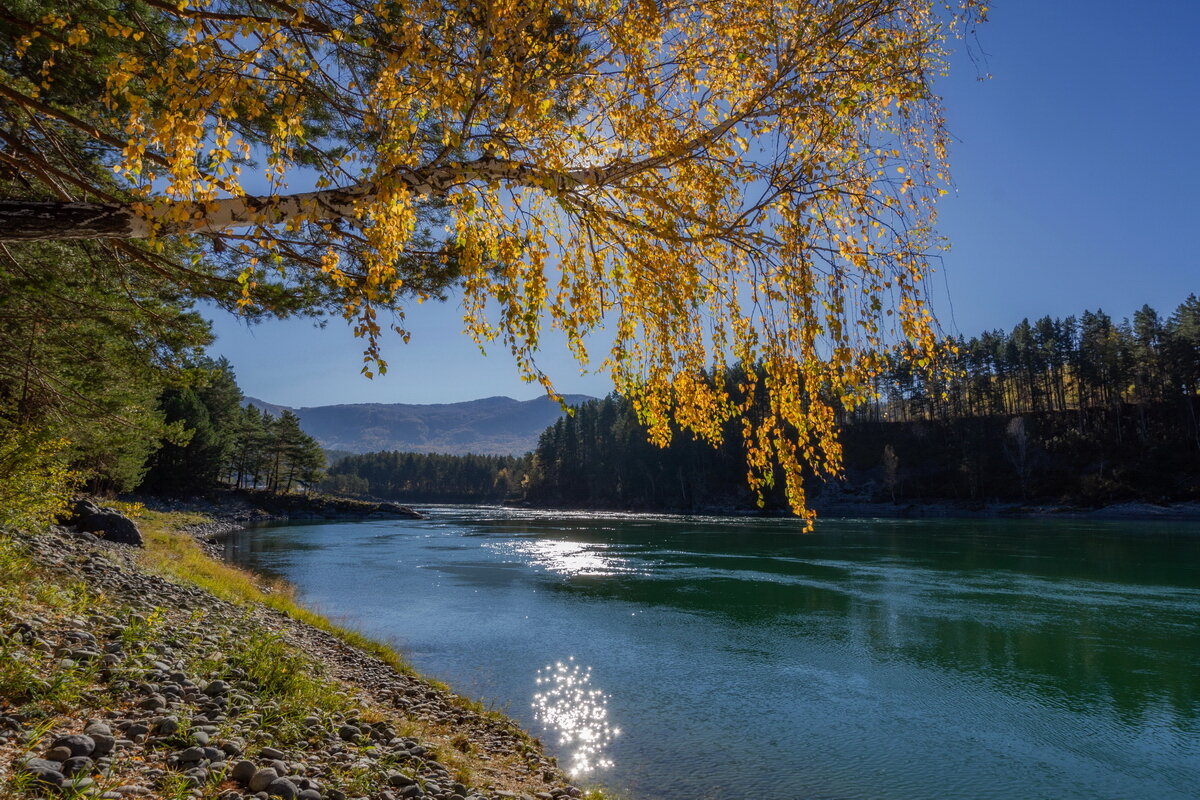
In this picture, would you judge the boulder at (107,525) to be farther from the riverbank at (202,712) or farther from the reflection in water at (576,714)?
the reflection in water at (576,714)

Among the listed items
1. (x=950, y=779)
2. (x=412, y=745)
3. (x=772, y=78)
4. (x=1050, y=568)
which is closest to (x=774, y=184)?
(x=772, y=78)

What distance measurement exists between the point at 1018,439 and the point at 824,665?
3363 inches

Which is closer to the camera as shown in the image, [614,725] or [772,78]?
[772,78]

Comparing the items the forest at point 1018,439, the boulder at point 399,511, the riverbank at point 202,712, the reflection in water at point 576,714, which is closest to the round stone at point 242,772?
the riverbank at point 202,712

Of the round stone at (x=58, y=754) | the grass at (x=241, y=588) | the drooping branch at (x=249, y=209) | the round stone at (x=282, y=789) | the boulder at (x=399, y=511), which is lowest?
the boulder at (x=399, y=511)

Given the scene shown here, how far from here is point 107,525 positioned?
2116 cm

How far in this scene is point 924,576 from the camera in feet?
82.8

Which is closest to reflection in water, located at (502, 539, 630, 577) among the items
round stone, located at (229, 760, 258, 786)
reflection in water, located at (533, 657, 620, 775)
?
reflection in water, located at (533, 657, 620, 775)

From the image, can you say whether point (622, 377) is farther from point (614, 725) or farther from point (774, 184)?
point (614, 725)

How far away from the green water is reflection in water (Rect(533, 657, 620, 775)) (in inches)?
1.9

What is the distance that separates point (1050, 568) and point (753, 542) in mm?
16063

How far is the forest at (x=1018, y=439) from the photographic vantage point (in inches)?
2977

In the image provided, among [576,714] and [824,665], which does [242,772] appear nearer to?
[576,714]

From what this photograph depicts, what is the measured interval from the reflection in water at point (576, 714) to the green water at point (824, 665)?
48 mm
